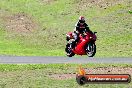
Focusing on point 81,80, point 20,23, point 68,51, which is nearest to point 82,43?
point 68,51

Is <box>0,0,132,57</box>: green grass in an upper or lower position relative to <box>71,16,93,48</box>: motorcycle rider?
lower

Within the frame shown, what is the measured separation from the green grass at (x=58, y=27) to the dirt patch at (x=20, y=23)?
80 cm

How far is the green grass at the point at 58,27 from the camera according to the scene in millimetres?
40344

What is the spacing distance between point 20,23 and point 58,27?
865cm

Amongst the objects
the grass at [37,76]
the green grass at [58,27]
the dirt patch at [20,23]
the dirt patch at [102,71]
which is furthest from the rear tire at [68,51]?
the dirt patch at [20,23]

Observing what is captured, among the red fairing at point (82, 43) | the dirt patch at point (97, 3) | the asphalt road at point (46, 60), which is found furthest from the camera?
the dirt patch at point (97, 3)

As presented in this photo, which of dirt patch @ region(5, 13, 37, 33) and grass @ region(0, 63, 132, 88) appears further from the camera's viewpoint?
dirt patch @ region(5, 13, 37, 33)

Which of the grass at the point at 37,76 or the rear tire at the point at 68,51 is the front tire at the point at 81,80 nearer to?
the rear tire at the point at 68,51

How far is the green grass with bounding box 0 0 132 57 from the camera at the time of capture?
40344mm

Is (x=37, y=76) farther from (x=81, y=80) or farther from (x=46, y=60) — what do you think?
(x=81, y=80)

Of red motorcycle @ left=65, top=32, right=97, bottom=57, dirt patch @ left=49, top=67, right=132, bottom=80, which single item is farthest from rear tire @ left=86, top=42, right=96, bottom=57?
dirt patch @ left=49, top=67, right=132, bottom=80

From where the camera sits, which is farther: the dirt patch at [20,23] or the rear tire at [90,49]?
the dirt patch at [20,23]

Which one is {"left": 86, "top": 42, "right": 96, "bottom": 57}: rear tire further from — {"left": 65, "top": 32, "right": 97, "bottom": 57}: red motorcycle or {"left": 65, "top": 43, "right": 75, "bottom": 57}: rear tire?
{"left": 65, "top": 43, "right": 75, "bottom": 57}: rear tire

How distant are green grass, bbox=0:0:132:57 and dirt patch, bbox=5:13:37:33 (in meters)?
0.80
